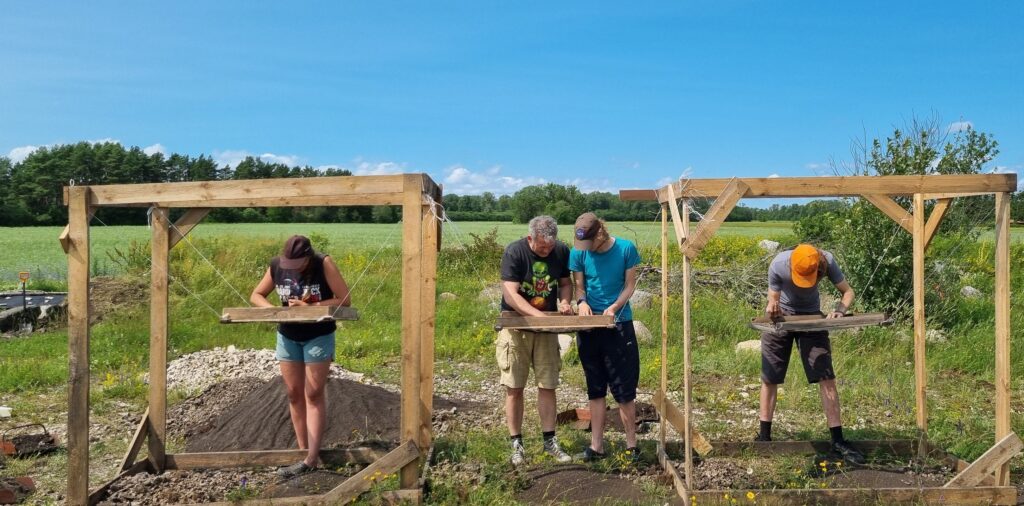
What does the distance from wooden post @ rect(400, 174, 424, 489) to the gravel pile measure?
160 inches

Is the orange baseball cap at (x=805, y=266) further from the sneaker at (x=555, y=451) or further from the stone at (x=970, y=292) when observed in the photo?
the stone at (x=970, y=292)

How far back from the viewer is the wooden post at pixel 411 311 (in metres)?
4.76

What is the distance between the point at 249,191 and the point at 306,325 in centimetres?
98

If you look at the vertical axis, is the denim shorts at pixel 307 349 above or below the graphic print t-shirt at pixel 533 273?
below

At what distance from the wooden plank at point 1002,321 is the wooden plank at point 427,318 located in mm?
3857

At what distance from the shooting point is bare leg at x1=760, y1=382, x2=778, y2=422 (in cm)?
583

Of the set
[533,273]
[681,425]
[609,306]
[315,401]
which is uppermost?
[533,273]

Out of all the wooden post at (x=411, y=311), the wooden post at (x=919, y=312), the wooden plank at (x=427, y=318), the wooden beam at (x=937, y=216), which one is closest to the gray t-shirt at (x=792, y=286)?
the wooden post at (x=919, y=312)

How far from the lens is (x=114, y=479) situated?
17.2 feet

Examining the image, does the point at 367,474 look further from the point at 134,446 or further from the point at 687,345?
the point at 687,345

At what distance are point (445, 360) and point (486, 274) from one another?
23.0ft

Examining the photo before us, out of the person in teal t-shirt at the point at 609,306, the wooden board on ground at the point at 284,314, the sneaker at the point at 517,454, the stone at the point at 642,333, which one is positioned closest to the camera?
the wooden board on ground at the point at 284,314

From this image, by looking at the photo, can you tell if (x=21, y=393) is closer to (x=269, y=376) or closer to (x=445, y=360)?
(x=269, y=376)

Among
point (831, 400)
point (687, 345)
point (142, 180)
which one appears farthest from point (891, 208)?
point (142, 180)
